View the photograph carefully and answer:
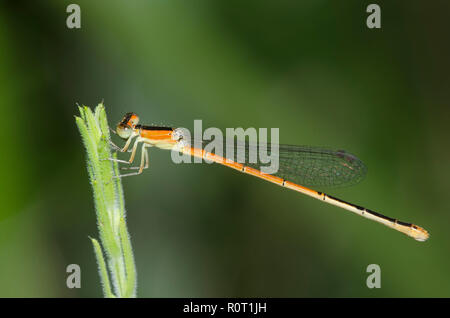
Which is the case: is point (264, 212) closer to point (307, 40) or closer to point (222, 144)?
point (222, 144)

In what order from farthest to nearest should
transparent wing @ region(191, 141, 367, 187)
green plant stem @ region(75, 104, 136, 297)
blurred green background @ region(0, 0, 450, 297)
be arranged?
transparent wing @ region(191, 141, 367, 187), blurred green background @ region(0, 0, 450, 297), green plant stem @ region(75, 104, 136, 297)

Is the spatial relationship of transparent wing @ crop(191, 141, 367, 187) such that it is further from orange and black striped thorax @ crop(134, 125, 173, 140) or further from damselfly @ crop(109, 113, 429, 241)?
orange and black striped thorax @ crop(134, 125, 173, 140)

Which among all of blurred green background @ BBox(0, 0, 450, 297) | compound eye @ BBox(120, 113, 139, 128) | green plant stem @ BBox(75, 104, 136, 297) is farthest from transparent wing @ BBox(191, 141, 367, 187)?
green plant stem @ BBox(75, 104, 136, 297)

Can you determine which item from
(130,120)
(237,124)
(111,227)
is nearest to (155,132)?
(130,120)

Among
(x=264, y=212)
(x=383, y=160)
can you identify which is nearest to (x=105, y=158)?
(x=264, y=212)

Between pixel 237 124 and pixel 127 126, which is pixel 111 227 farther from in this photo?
pixel 237 124

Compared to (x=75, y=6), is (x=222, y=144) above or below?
below

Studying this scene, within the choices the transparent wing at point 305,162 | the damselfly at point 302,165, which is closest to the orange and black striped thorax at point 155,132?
the damselfly at point 302,165
